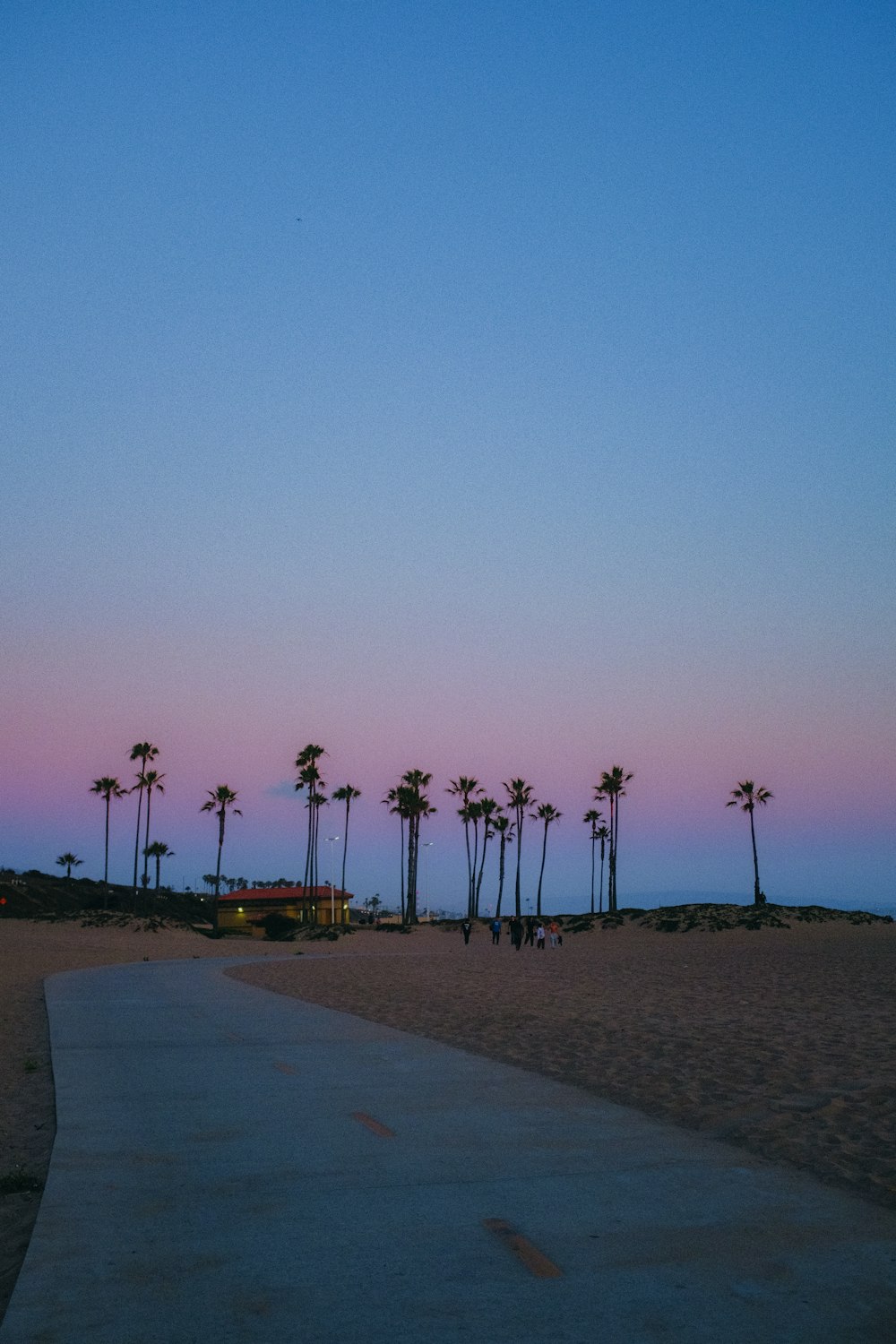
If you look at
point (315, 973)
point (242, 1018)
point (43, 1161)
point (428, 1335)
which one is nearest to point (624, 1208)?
point (428, 1335)

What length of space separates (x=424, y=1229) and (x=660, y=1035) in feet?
33.4

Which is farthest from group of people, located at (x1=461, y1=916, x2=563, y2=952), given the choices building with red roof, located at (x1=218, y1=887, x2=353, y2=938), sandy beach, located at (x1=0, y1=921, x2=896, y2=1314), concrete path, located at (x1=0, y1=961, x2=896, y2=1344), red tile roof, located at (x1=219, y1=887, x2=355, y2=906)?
red tile roof, located at (x1=219, y1=887, x2=355, y2=906)

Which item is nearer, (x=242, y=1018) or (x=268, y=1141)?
(x=268, y=1141)

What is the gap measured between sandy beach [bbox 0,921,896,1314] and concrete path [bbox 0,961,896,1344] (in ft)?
1.80

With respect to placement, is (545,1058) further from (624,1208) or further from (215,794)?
(215,794)

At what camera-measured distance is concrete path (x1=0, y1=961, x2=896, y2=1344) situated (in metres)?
4.73

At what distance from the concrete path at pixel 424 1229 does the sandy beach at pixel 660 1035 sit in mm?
548

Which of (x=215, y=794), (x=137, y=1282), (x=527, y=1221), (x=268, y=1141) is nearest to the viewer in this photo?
(x=137, y=1282)

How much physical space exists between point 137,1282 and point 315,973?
92.5 ft

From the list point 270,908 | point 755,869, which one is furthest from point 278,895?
point 755,869

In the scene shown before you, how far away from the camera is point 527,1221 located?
6074 millimetres

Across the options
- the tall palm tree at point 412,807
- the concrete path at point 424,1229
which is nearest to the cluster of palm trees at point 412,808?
the tall palm tree at point 412,807

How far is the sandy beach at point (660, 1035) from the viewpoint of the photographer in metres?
8.66

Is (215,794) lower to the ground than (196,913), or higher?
higher
